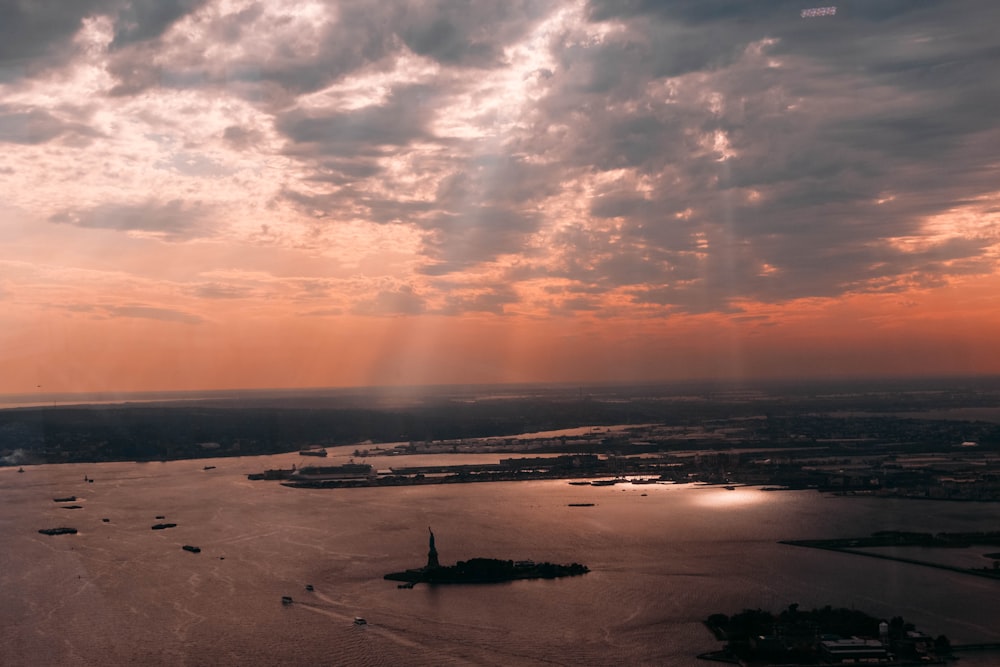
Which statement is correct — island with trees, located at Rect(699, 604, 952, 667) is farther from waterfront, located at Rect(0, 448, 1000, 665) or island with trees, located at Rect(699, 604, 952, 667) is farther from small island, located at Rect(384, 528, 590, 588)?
small island, located at Rect(384, 528, 590, 588)

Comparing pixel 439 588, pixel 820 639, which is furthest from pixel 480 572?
pixel 820 639

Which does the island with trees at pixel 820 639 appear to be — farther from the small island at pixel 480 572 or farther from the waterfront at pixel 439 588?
the small island at pixel 480 572

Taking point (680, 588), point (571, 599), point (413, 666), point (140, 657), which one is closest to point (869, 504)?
point (680, 588)

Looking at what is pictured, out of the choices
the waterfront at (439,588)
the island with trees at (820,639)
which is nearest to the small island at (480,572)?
the waterfront at (439,588)

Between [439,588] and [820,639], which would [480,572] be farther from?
[820,639]

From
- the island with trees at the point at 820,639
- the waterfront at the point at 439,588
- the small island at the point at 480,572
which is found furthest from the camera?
the small island at the point at 480,572

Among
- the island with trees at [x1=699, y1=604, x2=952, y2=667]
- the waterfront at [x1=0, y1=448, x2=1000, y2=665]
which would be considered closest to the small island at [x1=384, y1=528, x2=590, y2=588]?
the waterfront at [x1=0, y1=448, x2=1000, y2=665]

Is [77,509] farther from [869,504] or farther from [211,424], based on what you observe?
[211,424]
